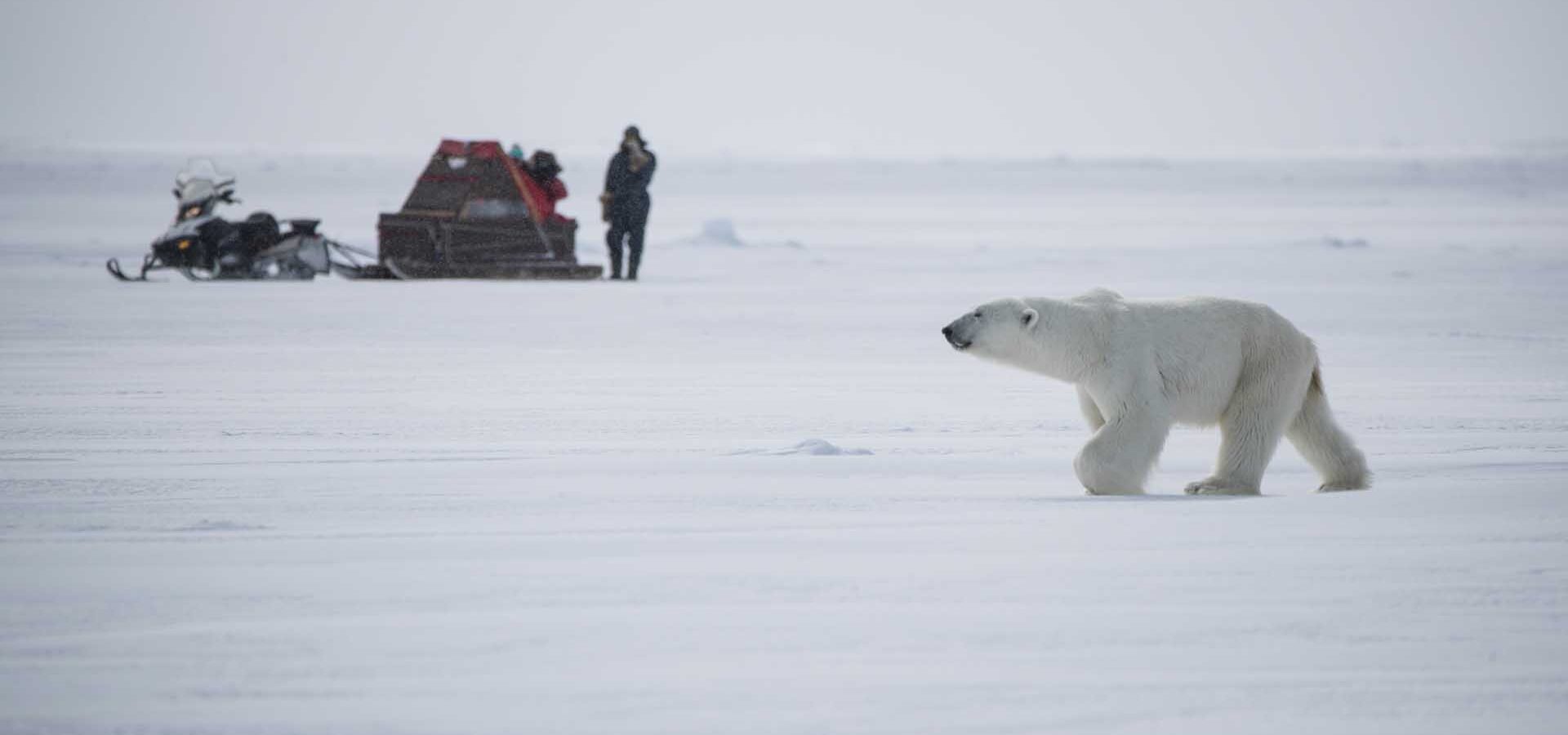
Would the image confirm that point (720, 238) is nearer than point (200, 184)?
No

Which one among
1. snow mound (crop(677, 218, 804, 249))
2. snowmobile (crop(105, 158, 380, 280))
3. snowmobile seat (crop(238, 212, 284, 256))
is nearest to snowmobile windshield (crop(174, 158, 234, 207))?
snowmobile (crop(105, 158, 380, 280))

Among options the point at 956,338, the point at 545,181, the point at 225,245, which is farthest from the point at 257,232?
the point at 956,338

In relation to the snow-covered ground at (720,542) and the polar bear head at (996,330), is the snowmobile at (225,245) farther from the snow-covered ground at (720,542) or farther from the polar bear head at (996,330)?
the polar bear head at (996,330)

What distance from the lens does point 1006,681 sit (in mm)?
2984

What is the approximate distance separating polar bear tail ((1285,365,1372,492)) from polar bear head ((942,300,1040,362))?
88 cm

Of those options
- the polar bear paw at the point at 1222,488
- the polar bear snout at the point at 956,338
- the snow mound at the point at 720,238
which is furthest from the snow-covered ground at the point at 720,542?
the snow mound at the point at 720,238

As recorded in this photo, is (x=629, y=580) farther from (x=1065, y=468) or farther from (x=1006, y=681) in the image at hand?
(x=1065, y=468)

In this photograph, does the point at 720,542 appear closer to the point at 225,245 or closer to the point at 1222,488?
the point at 1222,488

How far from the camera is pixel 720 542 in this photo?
161 inches

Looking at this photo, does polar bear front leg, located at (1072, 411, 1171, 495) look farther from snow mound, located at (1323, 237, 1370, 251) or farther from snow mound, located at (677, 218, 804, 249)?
snow mound, located at (677, 218, 804, 249)

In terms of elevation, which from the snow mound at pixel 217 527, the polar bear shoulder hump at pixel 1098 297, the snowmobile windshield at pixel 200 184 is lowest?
the snow mound at pixel 217 527

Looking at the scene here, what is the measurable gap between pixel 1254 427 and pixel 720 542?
70.8 inches

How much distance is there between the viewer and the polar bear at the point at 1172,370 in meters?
4.91

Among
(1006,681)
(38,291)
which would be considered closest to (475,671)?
(1006,681)
